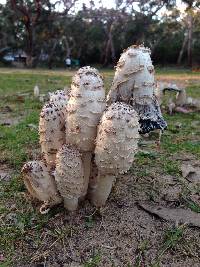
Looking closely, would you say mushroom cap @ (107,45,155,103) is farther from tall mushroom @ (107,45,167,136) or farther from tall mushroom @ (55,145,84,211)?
tall mushroom @ (55,145,84,211)

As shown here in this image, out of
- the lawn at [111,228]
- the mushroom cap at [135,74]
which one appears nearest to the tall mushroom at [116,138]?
the mushroom cap at [135,74]

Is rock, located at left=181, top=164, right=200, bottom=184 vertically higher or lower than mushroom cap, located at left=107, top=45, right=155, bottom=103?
lower

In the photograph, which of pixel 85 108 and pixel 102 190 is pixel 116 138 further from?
pixel 102 190

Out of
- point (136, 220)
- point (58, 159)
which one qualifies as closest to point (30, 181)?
point (58, 159)

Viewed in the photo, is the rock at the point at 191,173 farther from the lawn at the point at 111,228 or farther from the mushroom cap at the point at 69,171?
the mushroom cap at the point at 69,171

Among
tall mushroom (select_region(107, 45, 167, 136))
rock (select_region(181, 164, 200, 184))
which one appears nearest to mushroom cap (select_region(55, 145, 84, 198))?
tall mushroom (select_region(107, 45, 167, 136))

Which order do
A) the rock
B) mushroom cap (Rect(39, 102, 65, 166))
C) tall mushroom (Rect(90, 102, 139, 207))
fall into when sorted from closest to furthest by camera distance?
tall mushroom (Rect(90, 102, 139, 207)), mushroom cap (Rect(39, 102, 65, 166)), the rock
